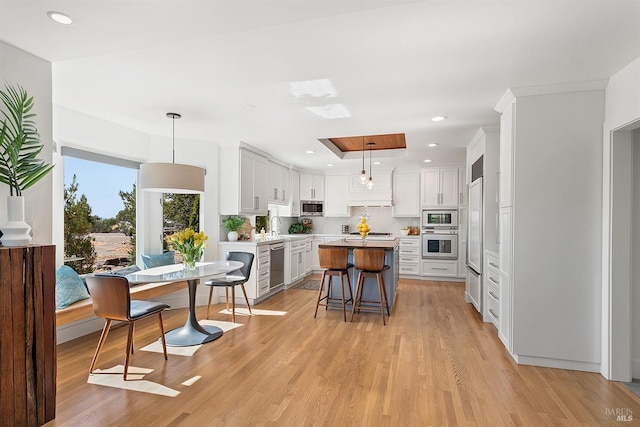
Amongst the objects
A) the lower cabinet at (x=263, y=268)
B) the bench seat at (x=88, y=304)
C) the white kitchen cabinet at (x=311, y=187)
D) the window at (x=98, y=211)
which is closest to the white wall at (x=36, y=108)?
the bench seat at (x=88, y=304)

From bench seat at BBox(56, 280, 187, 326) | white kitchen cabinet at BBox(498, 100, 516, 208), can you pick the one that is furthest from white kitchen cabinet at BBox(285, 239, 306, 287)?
white kitchen cabinet at BBox(498, 100, 516, 208)

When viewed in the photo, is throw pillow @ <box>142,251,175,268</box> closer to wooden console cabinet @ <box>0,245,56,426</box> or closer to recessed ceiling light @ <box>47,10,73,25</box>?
wooden console cabinet @ <box>0,245,56,426</box>

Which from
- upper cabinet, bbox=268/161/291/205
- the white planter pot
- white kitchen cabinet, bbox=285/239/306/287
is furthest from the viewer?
upper cabinet, bbox=268/161/291/205

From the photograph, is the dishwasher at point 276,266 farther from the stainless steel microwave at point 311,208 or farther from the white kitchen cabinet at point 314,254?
the stainless steel microwave at point 311,208

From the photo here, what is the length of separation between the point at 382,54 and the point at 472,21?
62 centimetres

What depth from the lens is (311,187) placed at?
26.4 ft

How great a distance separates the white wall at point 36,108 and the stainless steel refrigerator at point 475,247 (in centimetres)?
446

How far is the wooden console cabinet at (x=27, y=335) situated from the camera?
1859 millimetres

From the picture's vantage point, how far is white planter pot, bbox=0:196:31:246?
6.37 ft

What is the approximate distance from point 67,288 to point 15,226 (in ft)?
5.76

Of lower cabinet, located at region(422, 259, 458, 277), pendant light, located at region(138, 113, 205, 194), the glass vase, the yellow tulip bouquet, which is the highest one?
pendant light, located at region(138, 113, 205, 194)

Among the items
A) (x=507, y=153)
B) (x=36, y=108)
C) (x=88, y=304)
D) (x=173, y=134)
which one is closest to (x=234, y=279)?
(x=88, y=304)

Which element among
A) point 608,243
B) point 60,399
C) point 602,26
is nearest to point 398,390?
point 608,243

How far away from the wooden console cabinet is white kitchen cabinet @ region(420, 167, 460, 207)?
6493 millimetres
